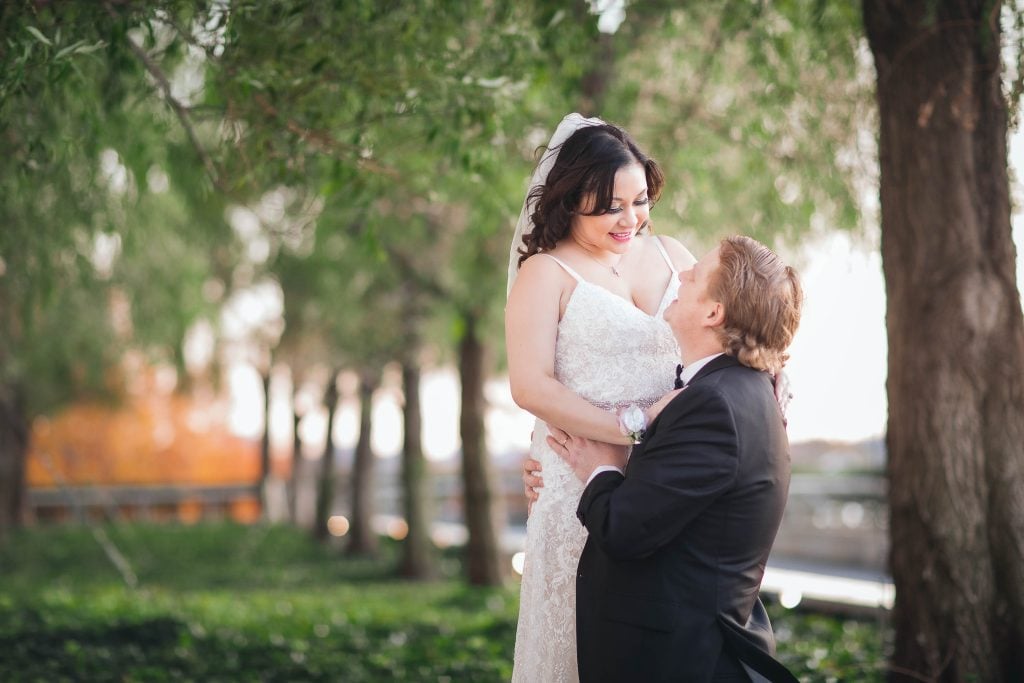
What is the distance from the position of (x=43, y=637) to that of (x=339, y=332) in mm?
9227

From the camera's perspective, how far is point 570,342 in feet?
10.8

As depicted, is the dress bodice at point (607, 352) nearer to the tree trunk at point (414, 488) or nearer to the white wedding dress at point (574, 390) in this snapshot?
the white wedding dress at point (574, 390)

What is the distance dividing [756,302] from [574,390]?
77 cm

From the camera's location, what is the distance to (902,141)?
15.6 feet

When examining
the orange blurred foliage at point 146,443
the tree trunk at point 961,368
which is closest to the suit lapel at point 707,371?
the tree trunk at point 961,368

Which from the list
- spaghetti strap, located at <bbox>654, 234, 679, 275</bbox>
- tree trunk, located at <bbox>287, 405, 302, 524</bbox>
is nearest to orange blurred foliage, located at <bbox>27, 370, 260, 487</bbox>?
tree trunk, located at <bbox>287, 405, 302, 524</bbox>

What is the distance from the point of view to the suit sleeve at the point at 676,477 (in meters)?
2.59

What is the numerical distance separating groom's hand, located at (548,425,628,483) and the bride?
100 mm

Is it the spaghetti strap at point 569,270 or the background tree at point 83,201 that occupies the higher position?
the background tree at point 83,201

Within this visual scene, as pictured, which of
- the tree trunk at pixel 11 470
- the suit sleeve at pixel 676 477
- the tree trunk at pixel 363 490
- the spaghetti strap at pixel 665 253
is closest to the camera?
the suit sleeve at pixel 676 477

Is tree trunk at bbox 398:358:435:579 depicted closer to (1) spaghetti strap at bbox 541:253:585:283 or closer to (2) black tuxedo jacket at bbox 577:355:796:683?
(1) spaghetti strap at bbox 541:253:585:283

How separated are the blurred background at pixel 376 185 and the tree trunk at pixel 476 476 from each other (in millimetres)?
29

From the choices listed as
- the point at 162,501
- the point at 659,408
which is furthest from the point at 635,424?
the point at 162,501

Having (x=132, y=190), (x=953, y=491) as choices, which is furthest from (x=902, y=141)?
(x=132, y=190)
